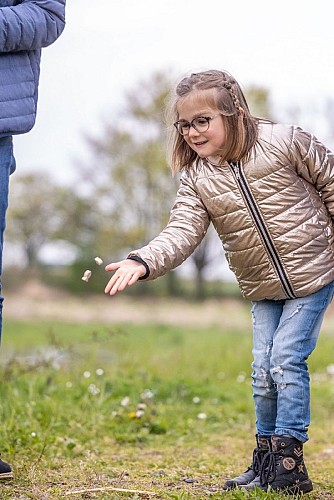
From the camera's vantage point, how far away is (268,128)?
3490 millimetres

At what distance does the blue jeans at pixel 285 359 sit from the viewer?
3.33m

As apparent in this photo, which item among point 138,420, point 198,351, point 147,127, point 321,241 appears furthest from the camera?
point 147,127


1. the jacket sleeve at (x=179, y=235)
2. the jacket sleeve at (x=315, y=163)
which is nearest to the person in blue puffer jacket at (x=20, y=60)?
the jacket sleeve at (x=179, y=235)

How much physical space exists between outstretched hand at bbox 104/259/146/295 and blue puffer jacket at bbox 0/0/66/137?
72 centimetres

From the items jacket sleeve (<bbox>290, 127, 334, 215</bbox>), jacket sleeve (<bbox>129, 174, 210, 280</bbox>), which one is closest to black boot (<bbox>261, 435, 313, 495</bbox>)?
jacket sleeve (<bbox>129, 174, 210, 280</bbox>)

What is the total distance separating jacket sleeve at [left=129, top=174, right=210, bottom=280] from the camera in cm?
315

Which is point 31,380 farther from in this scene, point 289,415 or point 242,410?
point 289,415

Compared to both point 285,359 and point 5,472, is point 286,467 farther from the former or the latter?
point 5,472

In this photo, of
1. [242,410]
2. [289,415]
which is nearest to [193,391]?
[242,410]

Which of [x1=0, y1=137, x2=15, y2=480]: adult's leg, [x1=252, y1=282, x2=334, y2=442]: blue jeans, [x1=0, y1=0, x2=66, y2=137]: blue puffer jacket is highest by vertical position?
[x1=0, y1=0, x2=66, y2=137]: blue puffer jacket

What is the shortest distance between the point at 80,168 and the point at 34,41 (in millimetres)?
21938

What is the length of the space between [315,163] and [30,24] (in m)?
1.24

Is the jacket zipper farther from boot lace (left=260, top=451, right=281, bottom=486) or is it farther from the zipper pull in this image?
boot lace (left=260, top=451, right=281, bottom=486)

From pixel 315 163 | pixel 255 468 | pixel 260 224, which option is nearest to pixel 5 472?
pixel 255 468
